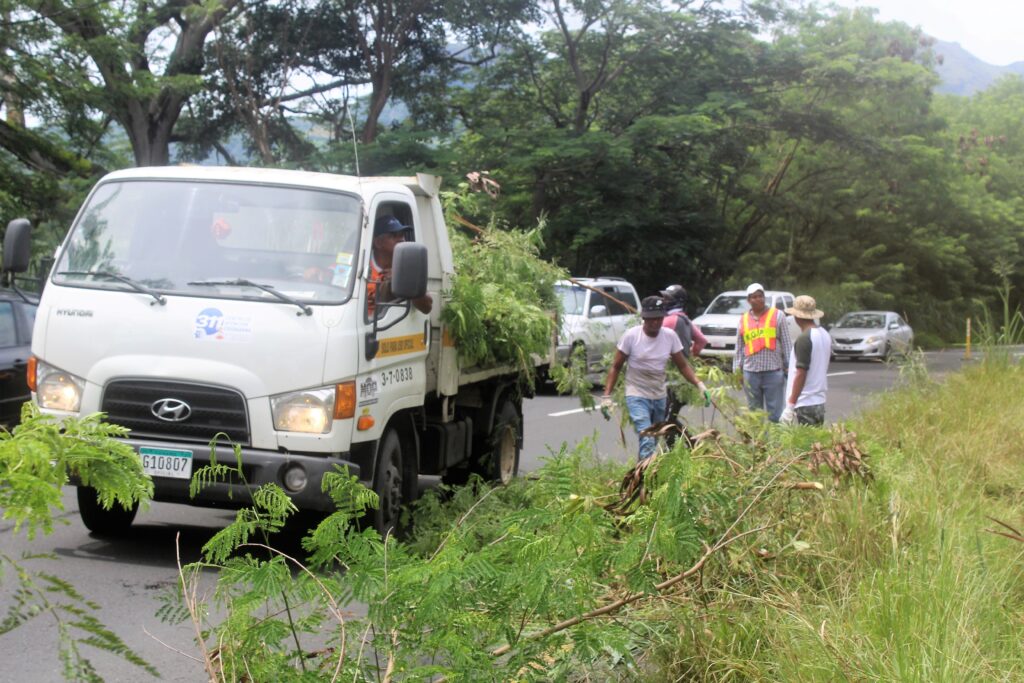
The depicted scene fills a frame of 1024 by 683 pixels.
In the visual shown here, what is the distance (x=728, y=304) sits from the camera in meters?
30.2

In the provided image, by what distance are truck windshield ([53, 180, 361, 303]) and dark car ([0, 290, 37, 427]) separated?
4.19 meters

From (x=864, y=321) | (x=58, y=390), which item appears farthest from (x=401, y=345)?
(x=864, y=321)

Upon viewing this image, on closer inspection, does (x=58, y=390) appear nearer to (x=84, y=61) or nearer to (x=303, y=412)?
(x=303, y=412)

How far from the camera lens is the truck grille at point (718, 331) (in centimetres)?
2851

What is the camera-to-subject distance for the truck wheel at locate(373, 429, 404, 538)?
24.5 feet

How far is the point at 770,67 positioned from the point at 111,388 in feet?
89.1

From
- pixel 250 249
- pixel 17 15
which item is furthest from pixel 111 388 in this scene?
pixel 17 15

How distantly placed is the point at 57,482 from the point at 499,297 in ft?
22.1

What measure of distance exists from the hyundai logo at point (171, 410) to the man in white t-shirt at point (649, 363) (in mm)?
3802

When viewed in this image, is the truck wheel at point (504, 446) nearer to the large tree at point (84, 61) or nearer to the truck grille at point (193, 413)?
the truck grille at point (193, 413)

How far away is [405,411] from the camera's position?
26.2 ft

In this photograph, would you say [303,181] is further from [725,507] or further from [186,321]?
[725,507]

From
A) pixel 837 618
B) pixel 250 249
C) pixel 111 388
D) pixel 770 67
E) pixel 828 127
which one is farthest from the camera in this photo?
pixel 828 127

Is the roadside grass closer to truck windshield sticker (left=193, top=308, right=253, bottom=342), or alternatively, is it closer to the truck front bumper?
the truck front bumper
